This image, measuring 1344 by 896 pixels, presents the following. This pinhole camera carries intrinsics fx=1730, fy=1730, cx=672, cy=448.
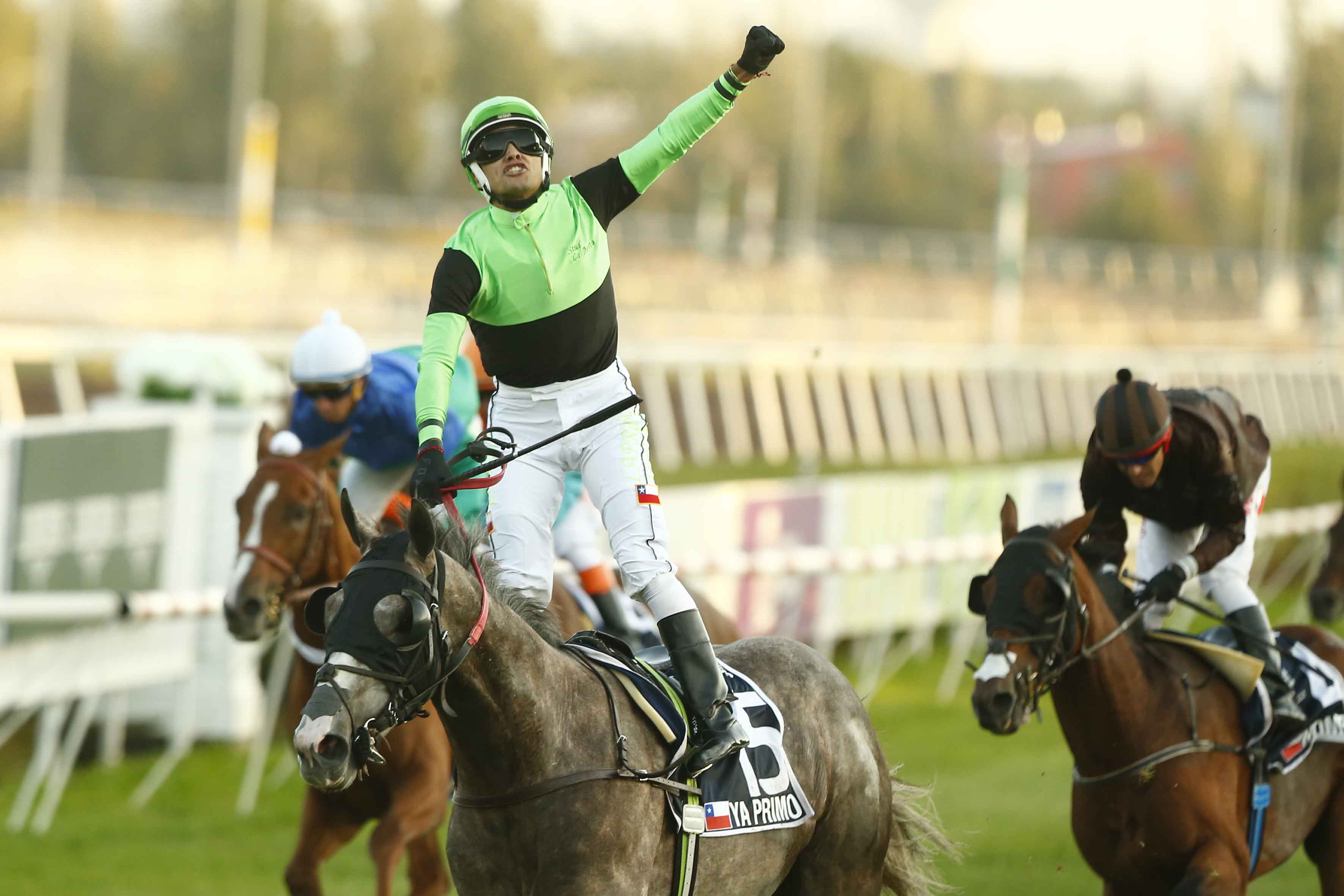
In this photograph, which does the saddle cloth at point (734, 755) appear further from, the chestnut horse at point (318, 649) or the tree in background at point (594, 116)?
the tree in background at point (594, 116)

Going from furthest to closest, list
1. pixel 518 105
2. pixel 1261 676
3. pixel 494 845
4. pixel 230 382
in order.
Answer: pixel 230 382
pixel 1261 676
pixel 518 105
pixel 494 845

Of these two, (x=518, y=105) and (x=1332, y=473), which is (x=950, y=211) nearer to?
(x=1332, y=473)

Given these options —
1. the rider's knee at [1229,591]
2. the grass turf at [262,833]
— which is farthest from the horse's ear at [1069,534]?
the grass turf at [262,833]

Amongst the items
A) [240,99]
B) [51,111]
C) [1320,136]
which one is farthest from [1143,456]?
[1320,136]

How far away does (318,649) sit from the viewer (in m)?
5.46

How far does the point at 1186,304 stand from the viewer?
127 ft

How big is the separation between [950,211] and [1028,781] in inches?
1815

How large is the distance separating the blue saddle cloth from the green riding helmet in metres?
2.73

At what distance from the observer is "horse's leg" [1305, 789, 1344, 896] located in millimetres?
5410

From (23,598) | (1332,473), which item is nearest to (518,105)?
(23,598)

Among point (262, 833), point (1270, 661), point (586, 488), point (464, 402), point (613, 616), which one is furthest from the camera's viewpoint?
point (262, 833)

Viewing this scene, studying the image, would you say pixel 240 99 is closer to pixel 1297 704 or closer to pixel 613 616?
pixel 613 616

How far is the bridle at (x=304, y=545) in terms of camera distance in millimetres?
5527

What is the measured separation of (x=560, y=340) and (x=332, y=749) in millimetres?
1295
